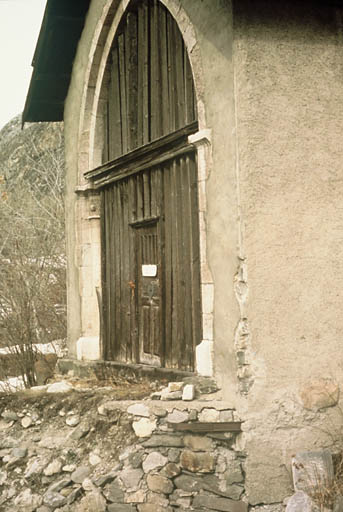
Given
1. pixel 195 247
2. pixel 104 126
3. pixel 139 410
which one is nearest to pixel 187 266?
pixel 195 247

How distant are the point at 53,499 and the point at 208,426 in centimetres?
159

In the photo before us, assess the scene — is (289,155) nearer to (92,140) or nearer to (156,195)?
(156,195)

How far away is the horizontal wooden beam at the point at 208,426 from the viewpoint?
503 cm

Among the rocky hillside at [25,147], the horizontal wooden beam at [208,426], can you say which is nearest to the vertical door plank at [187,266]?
the horizontal wooden beam at [208,426]

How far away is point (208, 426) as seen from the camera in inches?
201

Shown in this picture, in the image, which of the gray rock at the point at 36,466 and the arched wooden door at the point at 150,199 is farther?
the arched wooden door at the point at 150,199

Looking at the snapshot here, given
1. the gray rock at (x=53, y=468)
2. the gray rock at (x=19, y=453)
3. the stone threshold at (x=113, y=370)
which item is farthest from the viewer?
the stone threshold at (x=113, y=370)

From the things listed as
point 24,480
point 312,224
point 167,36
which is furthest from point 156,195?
point 24,480

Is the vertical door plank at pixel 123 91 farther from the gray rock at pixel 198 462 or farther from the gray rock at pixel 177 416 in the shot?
the gray rock at pixel 198 462

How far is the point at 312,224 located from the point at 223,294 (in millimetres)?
951

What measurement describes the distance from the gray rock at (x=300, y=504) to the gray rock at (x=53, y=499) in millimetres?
1982

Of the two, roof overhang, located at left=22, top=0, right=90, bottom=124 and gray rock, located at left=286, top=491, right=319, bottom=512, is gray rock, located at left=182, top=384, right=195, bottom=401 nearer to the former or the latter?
gray rock, located at left=286, top=491, right=319, bottom=512

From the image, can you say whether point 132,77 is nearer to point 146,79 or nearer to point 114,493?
point 146,79

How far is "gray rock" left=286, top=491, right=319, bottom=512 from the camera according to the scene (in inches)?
185
